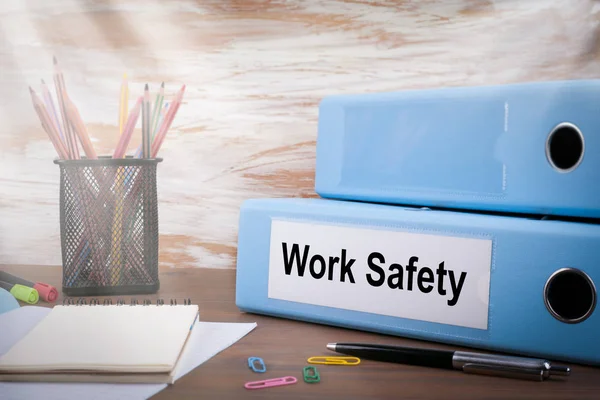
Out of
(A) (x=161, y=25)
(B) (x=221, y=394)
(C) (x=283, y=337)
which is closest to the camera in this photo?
(B) (x=221, y=394)

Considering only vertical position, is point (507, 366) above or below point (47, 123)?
below

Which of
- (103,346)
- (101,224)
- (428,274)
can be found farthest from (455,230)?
(101,224)

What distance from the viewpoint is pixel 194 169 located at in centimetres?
85

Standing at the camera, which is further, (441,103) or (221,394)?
(441,103)

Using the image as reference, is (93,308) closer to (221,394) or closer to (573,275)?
(221,394)

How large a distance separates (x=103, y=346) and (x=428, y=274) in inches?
11.3

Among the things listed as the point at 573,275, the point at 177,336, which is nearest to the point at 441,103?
the point at 573,275

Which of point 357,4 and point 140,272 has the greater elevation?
point 357,4

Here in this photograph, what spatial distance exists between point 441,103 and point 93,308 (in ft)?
1.36

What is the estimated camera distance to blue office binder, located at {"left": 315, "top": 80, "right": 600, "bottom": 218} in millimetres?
504

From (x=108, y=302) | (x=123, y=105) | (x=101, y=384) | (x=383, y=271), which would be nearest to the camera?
(x=101, y=384)

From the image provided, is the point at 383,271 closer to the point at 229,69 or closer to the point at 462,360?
the point at 462,360

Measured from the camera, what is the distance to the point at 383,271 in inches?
21.5

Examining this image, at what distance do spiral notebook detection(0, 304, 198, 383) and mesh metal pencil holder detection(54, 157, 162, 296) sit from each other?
0.31 feet
